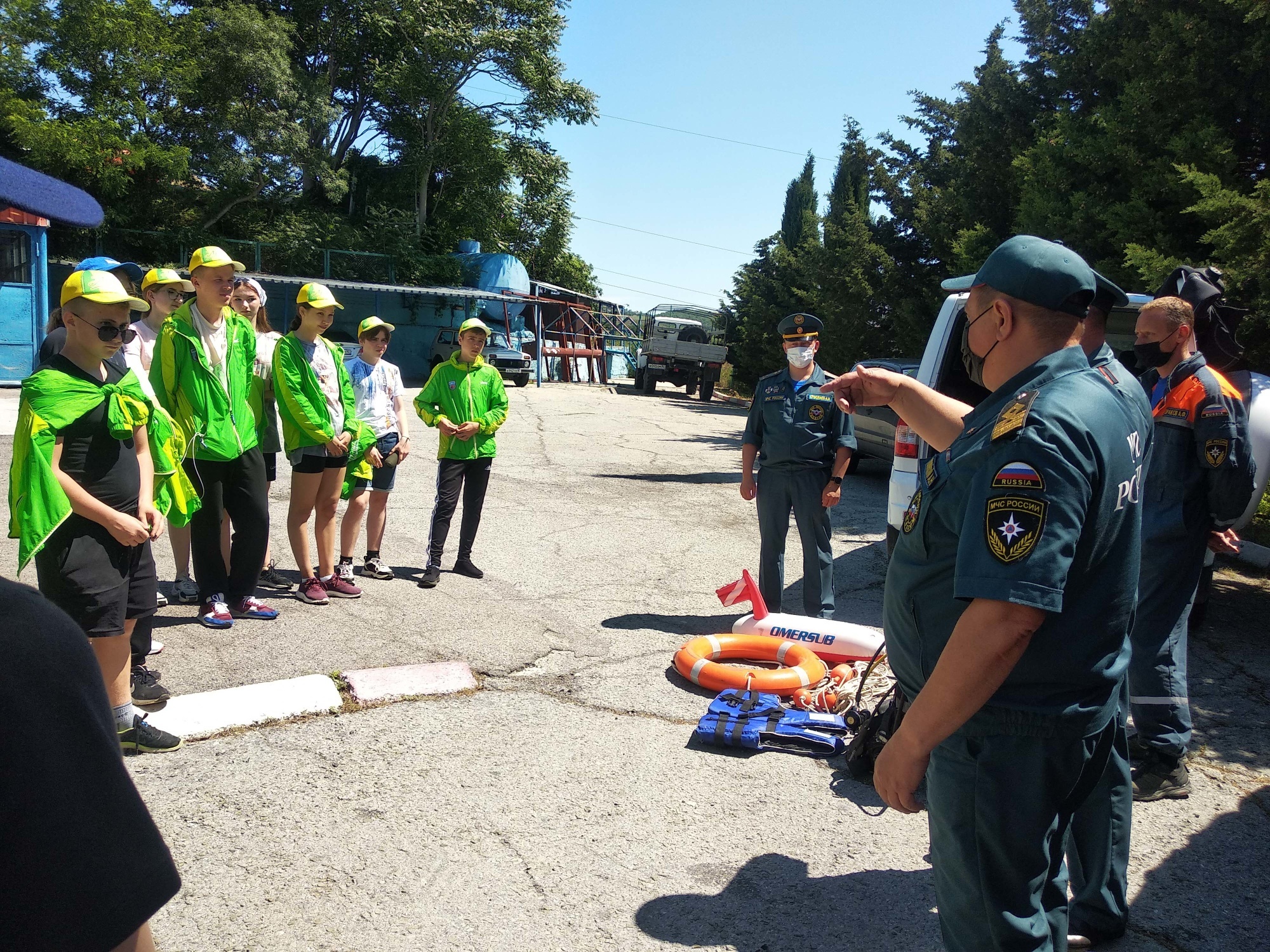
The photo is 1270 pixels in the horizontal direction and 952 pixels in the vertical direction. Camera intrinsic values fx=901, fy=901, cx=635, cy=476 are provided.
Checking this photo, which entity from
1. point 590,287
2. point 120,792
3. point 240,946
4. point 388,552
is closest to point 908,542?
point 120,792

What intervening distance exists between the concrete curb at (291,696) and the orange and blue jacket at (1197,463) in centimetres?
348

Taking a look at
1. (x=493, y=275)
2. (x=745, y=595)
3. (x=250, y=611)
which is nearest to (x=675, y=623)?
(x=745, y=595)

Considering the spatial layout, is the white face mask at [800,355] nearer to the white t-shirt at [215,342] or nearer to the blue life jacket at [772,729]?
the blue life jacket at [772,729]

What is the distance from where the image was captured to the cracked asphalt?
9.72 ft

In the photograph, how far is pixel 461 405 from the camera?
684 cm

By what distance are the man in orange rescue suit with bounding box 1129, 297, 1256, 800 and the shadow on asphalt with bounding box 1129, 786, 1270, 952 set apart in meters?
0.28

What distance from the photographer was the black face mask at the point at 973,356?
219 centimetres

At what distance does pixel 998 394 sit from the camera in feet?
6.99

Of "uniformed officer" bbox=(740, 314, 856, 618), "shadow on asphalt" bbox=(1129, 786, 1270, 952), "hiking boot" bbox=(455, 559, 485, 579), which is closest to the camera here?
"shadow on asphalt" bbox=(1129, 786, 1270, 952)

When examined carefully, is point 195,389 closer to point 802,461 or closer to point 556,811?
point 556,811

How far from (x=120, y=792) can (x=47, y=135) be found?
27.9m

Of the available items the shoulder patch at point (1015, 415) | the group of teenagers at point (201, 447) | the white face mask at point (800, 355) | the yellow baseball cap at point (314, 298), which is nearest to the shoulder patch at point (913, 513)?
the shoulder patch at point (1015, 415)

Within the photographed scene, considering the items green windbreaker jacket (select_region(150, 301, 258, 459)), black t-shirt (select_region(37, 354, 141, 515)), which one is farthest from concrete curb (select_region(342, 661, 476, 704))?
green windbreaker jacket (select_region(150, 301, 258, 459))

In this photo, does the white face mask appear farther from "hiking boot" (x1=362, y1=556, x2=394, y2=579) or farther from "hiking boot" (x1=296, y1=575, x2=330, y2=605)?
"hiking boot" (x1=296, y1=575, x2=330, y2=605)
